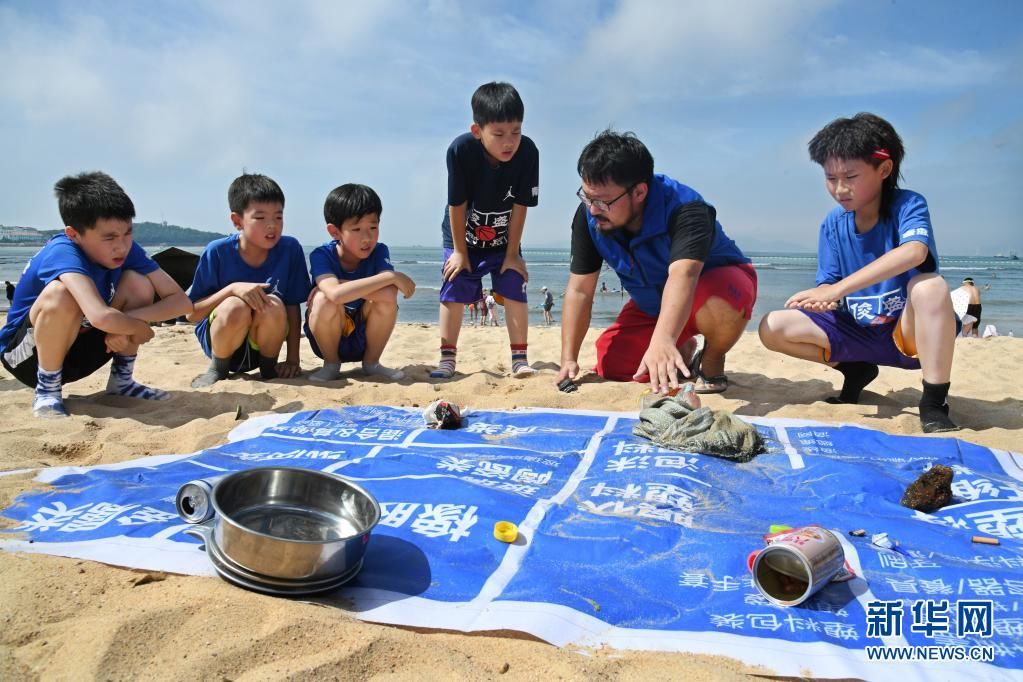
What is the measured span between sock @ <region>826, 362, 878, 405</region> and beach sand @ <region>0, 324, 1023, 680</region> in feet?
0.27

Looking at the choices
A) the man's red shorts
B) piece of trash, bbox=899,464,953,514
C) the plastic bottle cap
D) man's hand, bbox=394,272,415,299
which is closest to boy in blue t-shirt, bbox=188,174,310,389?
man's hand, bbox=394,272,415,299

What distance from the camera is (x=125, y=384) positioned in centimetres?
347

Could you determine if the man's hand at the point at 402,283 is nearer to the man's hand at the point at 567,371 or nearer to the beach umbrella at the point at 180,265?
the man's hand at the point at 567,371

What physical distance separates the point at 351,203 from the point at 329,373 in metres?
0.97

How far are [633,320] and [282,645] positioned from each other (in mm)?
2949

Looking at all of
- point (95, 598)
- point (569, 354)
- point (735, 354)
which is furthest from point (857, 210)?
point (95, 598)

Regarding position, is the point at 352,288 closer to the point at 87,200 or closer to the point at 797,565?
the point at 87,200

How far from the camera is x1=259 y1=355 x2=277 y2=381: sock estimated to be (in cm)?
393

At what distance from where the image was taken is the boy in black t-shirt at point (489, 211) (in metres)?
3.88

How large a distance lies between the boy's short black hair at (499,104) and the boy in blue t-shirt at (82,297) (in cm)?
186

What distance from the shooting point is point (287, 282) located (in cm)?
409

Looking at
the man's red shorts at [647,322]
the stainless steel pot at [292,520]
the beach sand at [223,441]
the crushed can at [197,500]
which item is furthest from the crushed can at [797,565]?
the man's red shorts at [647,322]

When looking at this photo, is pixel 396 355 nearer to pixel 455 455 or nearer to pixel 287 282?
pixel 287 282

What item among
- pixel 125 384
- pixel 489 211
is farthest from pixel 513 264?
pixel 125 384
